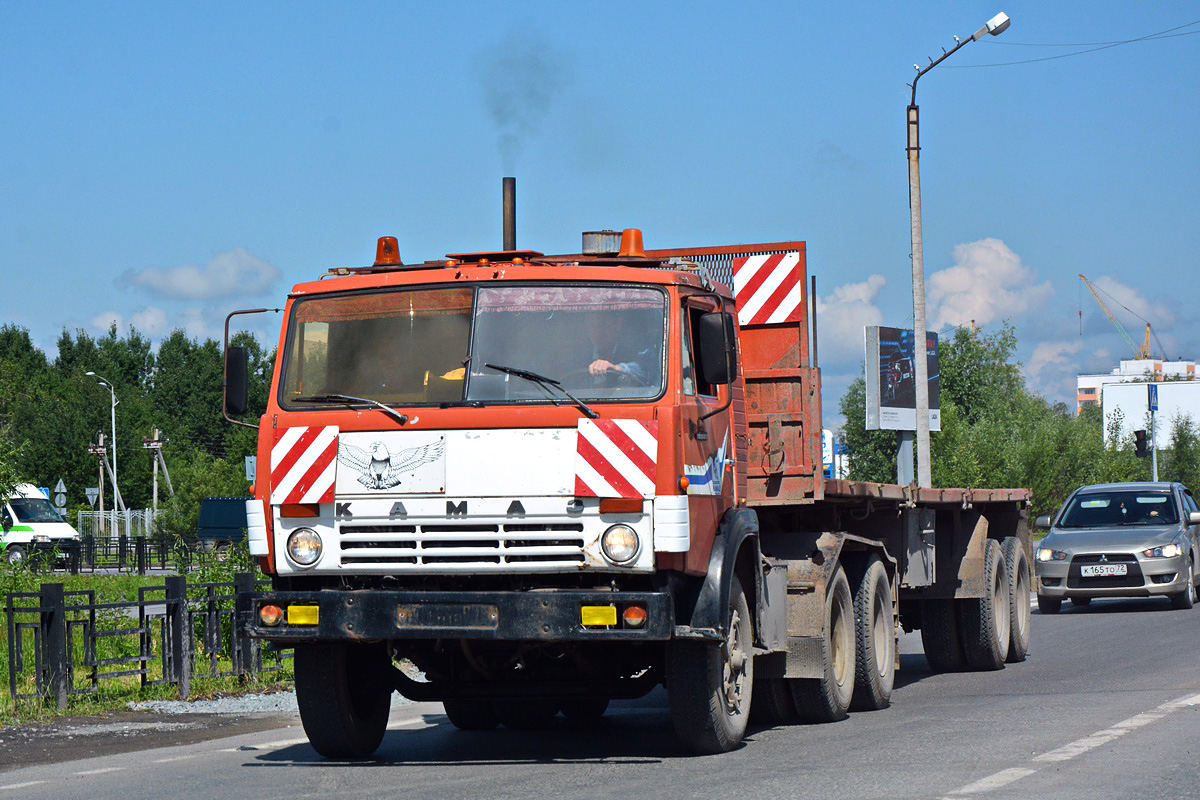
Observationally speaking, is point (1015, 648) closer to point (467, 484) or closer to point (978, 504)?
point (978, 504)

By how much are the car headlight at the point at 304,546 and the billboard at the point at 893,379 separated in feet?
74.0

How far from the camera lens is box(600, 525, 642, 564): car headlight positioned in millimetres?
8438

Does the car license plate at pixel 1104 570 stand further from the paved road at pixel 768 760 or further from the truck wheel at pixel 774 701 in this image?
the truck wheel at pixel 774 701

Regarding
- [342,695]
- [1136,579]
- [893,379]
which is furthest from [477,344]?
[893,379]

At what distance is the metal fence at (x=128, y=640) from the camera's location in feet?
42.1

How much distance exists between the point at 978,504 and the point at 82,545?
34.8m

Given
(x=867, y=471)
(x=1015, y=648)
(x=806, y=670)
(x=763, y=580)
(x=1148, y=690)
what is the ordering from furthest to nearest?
1. (x=867, y=471)
2. (x=1015, y=648)
3. (x=1148, y=690)
4. (x=806, y=670)
5. (x=763, y=580)

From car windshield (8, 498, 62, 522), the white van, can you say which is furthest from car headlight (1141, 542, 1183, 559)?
car windshield (8, 498, 62, 522)

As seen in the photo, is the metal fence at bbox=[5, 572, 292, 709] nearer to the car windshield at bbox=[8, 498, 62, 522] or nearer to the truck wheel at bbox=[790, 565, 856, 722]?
the truck wheel at bbox=[790, 565, 856, 722]

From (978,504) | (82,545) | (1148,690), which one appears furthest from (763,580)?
(82,545)

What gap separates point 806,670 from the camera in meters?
10.6

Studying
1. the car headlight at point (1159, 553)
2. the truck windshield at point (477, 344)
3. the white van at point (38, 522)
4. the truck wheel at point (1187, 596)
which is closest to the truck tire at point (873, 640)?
the truck windshield at point (477, 344)

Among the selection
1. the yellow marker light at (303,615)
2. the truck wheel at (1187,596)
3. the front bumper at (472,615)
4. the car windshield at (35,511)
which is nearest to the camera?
the front bumper at (472,615)

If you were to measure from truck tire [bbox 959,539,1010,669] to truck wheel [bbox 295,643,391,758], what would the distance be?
6.92 metres
